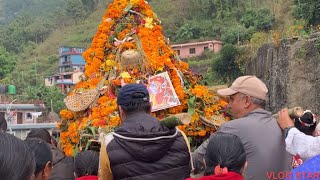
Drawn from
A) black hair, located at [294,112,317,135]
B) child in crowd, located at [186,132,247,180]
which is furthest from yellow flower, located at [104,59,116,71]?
child in crowd, located at [186,132,247,180]

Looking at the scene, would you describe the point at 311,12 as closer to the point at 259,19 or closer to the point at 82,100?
the point at 82,100

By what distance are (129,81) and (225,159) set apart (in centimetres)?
286

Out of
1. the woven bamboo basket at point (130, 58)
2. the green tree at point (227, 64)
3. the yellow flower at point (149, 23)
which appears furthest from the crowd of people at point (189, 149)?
the green tree at point (227, 64)

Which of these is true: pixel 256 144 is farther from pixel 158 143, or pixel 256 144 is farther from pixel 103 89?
pixel 103 89

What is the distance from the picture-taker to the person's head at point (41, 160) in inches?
81.4

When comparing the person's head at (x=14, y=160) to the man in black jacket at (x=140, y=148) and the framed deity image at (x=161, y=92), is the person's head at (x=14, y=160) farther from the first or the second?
the framed deity image at (x=161, y=92)

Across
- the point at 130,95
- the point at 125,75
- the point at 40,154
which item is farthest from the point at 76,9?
the point at 40,154

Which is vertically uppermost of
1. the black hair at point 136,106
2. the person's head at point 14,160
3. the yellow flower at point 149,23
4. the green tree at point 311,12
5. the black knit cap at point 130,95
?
the green tree at point 311,12

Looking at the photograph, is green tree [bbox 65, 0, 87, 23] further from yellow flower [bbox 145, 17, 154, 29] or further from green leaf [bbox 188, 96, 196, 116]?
green leaf [bbox 188, 96, 196, 116]

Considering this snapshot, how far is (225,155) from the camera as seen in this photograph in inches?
88.4

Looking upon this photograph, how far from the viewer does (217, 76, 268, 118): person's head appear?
3.03 metres

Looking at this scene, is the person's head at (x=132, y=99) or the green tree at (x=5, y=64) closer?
the person's head at (x=132, y=99)

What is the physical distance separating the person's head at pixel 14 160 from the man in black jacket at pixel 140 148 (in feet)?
2.97

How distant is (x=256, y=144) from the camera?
280 cm
